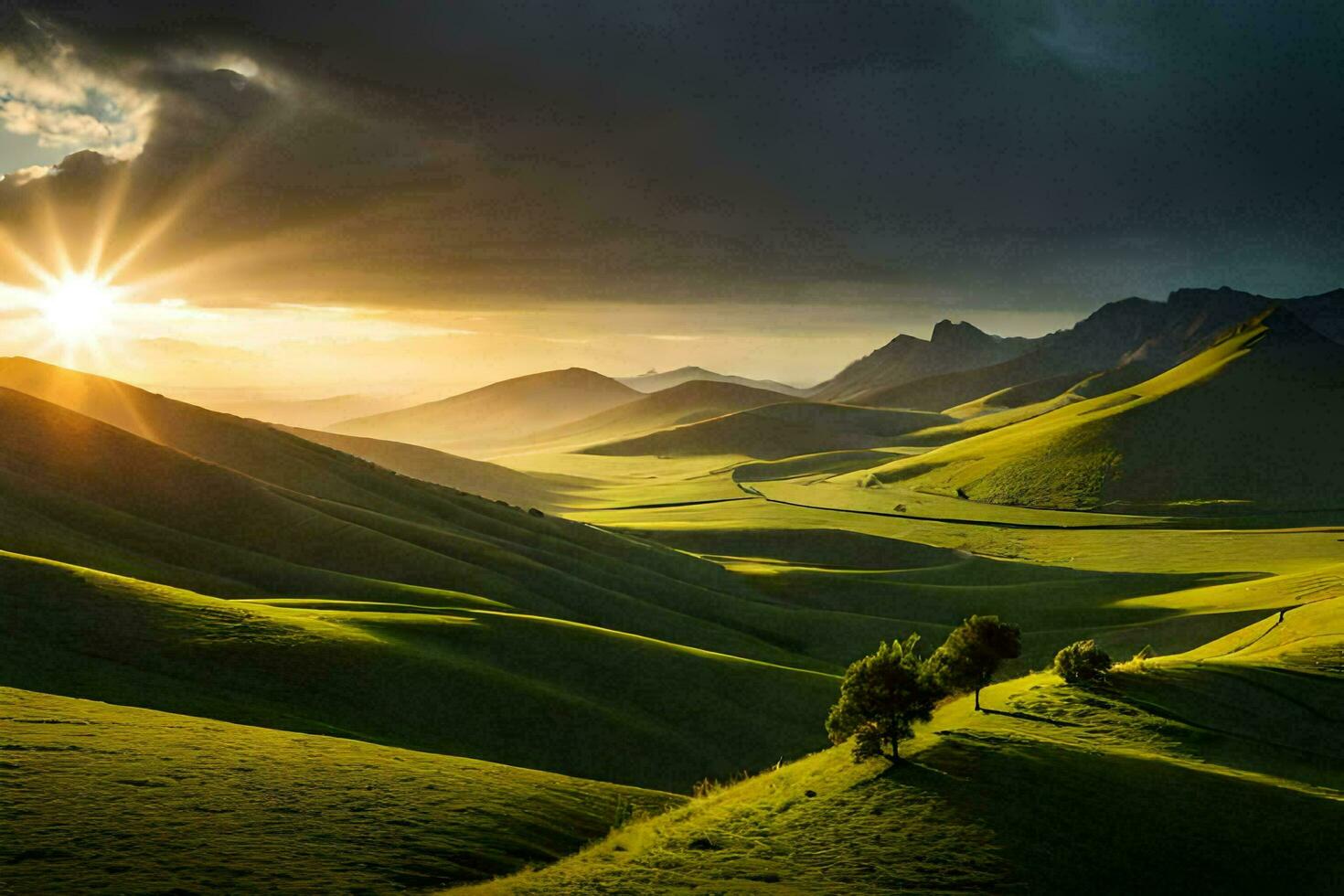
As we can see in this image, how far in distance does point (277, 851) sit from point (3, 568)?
128 ft

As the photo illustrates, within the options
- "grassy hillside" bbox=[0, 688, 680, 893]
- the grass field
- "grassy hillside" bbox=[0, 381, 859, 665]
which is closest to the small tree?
the grass field

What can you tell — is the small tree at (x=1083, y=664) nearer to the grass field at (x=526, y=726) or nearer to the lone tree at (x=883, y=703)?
the grass field at (x=526, y=726)

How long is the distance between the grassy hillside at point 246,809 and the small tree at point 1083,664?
79.4 ft

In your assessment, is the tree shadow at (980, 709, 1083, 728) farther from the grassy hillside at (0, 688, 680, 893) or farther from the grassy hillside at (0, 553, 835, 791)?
the grassy hillside at (0, 553, 835, 791)

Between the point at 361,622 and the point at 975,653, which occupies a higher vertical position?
the point at 361,622

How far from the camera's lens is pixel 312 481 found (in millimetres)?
127250

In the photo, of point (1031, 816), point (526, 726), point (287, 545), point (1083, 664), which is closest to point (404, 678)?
point (526, 726)

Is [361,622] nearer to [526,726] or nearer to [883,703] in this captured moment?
[526,726]

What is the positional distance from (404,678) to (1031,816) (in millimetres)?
34941

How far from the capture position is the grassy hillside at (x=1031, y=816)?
1034 inches

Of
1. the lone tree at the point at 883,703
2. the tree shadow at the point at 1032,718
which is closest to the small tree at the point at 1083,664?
the tree shadow at the point at 1032,718

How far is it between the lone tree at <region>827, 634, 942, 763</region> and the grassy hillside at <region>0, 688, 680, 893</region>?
9.95 m

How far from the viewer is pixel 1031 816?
97.7ft

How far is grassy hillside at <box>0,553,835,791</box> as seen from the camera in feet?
139
